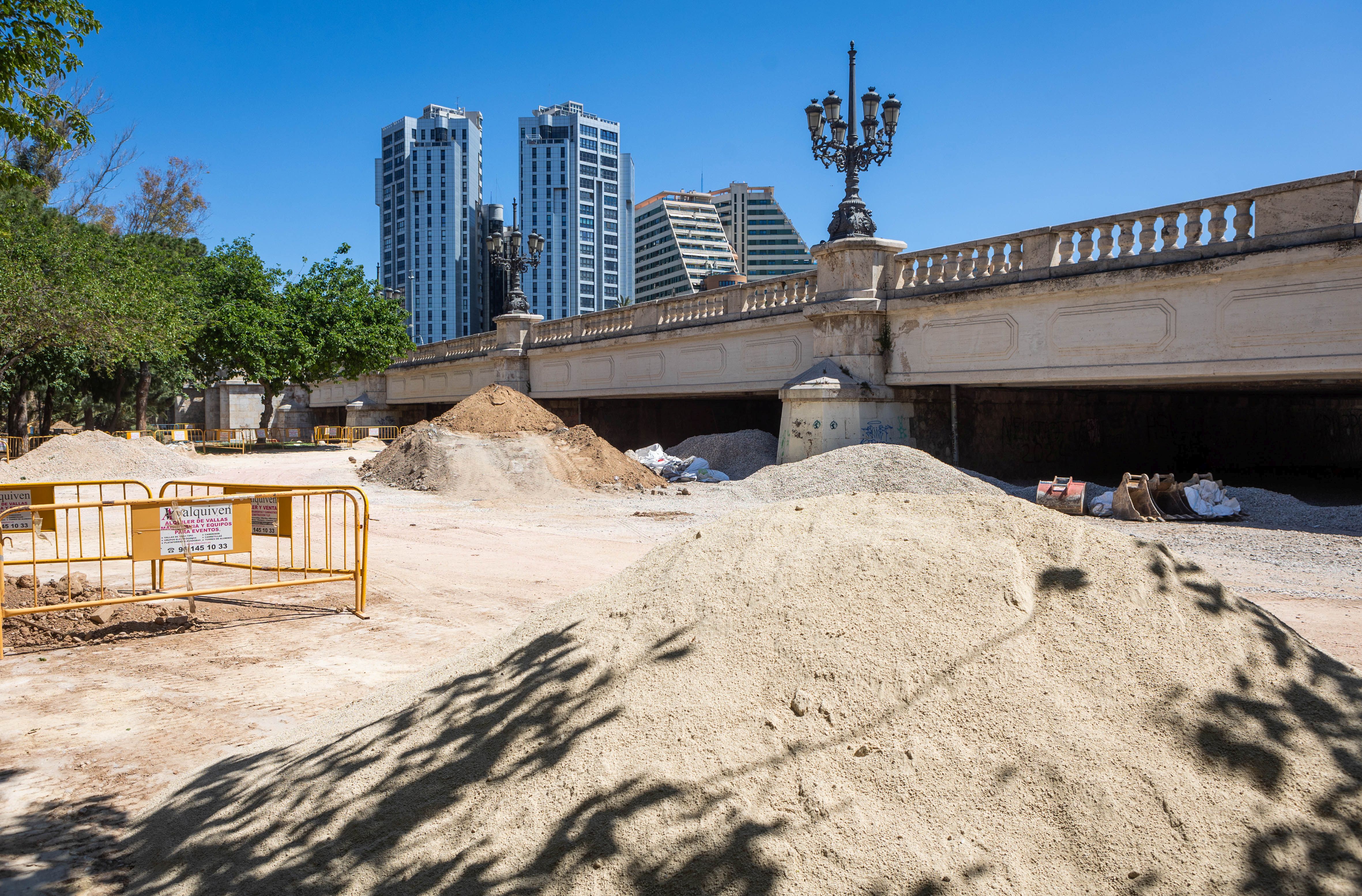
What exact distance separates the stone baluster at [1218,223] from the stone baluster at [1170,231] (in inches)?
21.6

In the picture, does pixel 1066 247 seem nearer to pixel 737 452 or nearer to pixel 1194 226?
pixel 1194 226

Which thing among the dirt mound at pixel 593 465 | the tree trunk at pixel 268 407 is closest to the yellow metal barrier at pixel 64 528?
the dirt mound at pixel 593 465

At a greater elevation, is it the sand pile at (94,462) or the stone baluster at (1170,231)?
the stone baluster at (1170,231)

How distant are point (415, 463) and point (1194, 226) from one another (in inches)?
626

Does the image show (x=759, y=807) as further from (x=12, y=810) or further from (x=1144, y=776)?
(x=12, y=810)

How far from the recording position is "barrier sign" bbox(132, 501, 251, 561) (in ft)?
23.7

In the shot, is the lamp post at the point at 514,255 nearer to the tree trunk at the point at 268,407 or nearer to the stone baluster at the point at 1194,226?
the tree trunk at the point at 268,407

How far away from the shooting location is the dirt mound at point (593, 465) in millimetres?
19156

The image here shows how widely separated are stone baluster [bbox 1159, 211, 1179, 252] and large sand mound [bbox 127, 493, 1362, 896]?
37.7 ft

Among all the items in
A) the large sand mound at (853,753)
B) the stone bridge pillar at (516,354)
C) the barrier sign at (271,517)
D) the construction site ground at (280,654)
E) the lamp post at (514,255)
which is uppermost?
the lamp post at (514,255)

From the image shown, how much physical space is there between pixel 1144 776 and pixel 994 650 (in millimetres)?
689

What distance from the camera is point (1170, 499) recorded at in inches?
529

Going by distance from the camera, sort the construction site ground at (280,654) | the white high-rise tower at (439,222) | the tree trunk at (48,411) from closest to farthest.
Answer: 1. the construction site ground at (280,654)
2. the tree trunk at (48,411)
3. the white high-rise tower at (439,222)

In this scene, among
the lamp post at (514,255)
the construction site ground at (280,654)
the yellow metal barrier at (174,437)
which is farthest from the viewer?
the yellow metal barrier at (174,437)
